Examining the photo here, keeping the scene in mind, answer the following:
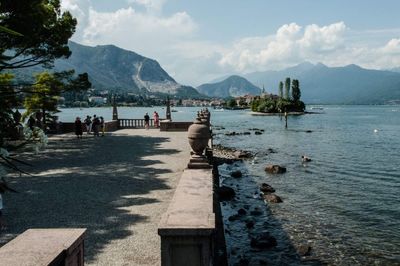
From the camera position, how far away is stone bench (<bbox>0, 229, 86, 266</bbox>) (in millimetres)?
4254

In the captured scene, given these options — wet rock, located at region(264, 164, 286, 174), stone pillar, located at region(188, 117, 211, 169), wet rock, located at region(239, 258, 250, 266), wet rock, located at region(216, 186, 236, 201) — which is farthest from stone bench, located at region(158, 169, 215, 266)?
wet rock, located at region(264, 164, 286, 174)

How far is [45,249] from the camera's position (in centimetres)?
454

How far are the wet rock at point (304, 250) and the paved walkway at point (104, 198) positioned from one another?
16.8 ft

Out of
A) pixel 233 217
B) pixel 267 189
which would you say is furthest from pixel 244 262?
pixel 267 189

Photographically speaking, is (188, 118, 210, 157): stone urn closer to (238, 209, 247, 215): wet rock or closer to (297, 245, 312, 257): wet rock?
(297, 245, 312, 257): wet rock

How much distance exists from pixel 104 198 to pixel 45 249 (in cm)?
873

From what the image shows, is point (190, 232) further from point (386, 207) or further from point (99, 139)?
point (99, 139)

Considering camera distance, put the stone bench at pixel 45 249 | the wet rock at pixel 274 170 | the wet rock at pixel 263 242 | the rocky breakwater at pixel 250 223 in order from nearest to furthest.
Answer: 1. the stone bench at pixel 45 249
2. the rocky breakwater at pixel 250 223
3. the wet rock at pixel 263 242
4. the wet rock at pixel 274 170

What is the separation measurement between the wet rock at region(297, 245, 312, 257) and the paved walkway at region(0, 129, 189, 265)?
16.8 feet

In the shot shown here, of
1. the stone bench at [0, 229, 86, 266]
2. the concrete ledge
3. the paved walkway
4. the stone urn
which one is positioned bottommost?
the paved walkway

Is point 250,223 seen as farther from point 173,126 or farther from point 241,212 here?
point 173,126

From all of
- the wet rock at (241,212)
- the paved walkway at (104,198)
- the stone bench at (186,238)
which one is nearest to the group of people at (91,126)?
the paved walkway at (104,198)

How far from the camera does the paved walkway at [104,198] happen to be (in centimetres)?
911

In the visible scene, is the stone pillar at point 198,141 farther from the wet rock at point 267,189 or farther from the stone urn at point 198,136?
the wet rock at point 267,189
